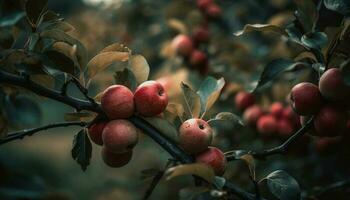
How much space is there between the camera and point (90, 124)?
48.3 inches

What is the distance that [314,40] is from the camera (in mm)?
1247

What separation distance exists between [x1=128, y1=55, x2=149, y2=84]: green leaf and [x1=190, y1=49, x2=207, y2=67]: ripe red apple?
47.1 inches

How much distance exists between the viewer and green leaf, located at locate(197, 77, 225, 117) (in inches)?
53.2

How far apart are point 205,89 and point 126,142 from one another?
336 mm

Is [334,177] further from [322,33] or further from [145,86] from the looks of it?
[145,86]

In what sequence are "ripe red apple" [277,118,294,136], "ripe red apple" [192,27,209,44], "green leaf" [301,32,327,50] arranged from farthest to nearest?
"ripe red apple" [192,27,209,44] < "ripe red apple" [277,118,294,136] < "green leaf" [301,32,327,50]

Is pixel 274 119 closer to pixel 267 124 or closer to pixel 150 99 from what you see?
pixel 267 124

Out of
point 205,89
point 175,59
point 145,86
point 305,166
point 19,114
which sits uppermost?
point 145,86

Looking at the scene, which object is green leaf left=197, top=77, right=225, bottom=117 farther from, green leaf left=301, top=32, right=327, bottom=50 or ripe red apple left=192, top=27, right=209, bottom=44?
ripe red apple left=192, top=27, right=209, bottom=44

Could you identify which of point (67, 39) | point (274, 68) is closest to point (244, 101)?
point (274, 68)

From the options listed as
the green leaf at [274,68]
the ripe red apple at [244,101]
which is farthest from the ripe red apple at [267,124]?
the green leaf at [274,68]

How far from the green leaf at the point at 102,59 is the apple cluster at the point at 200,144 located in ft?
0.78

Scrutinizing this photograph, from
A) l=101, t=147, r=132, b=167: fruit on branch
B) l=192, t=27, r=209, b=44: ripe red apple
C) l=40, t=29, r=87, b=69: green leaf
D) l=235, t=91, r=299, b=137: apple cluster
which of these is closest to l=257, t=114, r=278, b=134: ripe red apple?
l=235, t=91, r=299, b=137: apple cluster

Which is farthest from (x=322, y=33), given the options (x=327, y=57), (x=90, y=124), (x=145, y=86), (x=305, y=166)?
(x=305, y=166)
